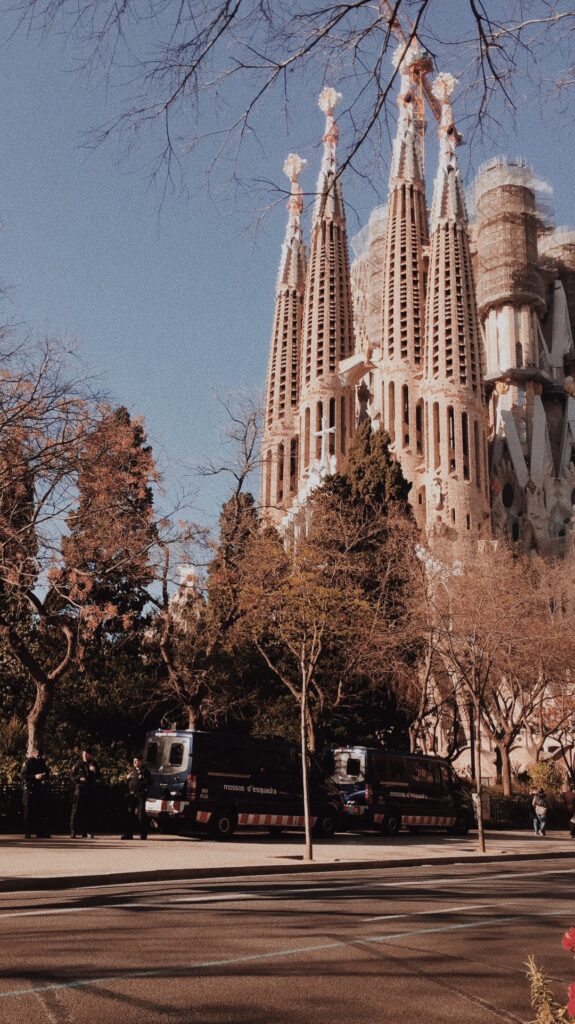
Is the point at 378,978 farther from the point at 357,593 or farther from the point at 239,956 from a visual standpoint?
the point at 357,593

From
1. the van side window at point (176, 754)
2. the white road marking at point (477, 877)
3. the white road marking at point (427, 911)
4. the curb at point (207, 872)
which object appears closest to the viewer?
the white road marking at point (427, 911)

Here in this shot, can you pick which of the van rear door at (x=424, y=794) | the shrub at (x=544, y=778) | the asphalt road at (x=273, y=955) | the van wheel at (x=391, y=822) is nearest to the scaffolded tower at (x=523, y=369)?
the shrub at (x=544, y=778)

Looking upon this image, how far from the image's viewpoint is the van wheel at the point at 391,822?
20.2 meters

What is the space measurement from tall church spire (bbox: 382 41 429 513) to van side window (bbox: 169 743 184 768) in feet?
121

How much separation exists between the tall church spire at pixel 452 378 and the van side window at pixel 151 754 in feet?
109

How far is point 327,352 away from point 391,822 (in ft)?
142

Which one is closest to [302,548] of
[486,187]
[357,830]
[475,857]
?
[357,830]

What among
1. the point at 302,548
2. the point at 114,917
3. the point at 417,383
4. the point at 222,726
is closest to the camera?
the point at 114,917

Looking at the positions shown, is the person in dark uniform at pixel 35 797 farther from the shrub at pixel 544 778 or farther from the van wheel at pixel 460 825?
the shrub at pixel 544 778

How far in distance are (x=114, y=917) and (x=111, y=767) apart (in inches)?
566

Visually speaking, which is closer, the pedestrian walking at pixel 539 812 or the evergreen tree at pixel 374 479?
the pedestrian walking at pixel 539 812

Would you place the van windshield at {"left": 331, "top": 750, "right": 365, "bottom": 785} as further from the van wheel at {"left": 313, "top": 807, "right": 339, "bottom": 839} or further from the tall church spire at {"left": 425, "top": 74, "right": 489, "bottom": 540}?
the tall church spire at {"left": 425, "top": 74, "right": 489, "bottom": 540}

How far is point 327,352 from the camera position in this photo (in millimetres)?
60000

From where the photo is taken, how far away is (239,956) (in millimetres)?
5695
